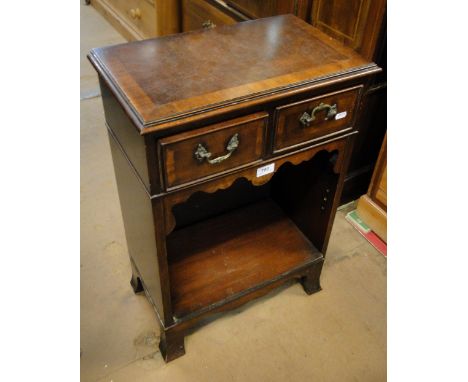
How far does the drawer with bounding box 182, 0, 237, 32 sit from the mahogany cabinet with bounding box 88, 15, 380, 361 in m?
0.80

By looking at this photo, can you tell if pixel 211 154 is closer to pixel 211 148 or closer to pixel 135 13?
pixel 211 148

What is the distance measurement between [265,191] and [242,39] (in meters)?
0.74

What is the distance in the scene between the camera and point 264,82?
3.59 feet

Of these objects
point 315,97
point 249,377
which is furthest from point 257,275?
point 315,97

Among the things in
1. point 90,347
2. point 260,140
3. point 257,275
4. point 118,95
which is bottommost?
point 90,347

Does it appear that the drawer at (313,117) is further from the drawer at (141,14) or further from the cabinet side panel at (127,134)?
the drawer at (141,14)

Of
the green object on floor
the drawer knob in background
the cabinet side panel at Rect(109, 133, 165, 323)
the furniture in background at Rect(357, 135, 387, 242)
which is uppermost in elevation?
the cabinet side panel at Rect(109, 133, 165, 323)

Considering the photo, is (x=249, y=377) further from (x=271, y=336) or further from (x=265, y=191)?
(x=265, y=191)

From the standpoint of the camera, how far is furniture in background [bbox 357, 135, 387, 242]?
1893mm

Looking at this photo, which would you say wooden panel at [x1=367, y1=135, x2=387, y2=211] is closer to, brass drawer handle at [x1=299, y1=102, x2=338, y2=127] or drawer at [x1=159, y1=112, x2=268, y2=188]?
brass drawer handle at [x1=299, y1=102, x2=338, y2=127]

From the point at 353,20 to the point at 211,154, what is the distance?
2.76ft

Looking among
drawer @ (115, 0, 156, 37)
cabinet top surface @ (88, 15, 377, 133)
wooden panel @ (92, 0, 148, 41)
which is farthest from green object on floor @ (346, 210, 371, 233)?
wooden panel @ (92, 0, 148, 41)

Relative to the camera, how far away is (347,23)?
5.16 ft

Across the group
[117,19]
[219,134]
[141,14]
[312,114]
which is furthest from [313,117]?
[117,19]
